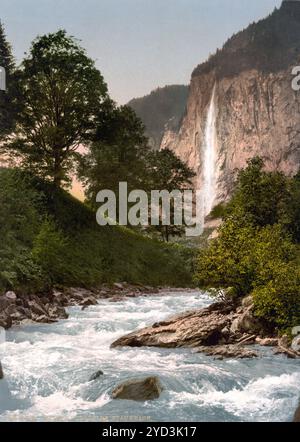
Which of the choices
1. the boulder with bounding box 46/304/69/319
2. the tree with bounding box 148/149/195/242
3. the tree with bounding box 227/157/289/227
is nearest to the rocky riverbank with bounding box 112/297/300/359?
the boulder with bounding box 46/304/69/319

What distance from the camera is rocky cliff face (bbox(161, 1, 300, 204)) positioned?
166125 mm

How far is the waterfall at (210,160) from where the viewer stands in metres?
174

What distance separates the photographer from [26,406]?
44.2ft

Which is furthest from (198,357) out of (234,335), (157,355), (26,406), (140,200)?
(140,200)

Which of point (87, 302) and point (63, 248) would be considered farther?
point (63, 248)

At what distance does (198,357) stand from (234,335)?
3141mm

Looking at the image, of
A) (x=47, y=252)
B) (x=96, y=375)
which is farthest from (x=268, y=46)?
(x=96, y=375)

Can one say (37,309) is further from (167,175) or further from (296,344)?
(167,175)

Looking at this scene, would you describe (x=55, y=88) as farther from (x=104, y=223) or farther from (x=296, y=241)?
(x=296, y=241)

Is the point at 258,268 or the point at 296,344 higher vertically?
the point at 258,268

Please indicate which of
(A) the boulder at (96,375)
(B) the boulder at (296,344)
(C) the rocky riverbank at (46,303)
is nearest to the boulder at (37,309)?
(C) the rocky riverbank at (46,303)

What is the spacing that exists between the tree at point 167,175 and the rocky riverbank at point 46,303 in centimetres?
3283

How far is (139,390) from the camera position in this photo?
548 inches

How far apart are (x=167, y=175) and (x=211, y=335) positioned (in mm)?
58176
